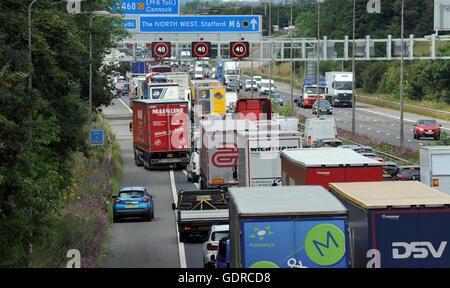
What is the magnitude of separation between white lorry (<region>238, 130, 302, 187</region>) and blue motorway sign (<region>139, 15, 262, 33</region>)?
37864 mm

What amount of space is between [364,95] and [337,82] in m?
30.8

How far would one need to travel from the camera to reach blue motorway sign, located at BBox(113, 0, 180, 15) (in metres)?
67.2

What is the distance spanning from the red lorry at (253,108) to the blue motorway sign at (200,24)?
15549mm

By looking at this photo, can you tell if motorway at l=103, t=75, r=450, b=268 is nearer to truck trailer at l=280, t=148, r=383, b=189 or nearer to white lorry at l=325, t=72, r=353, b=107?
truck trailer at l=280, t=148, r=383, b=189

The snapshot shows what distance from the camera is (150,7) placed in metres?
68.0

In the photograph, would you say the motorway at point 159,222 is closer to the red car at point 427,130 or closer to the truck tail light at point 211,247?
the red car at point 427,130

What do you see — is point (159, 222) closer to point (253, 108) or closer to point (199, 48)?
point (253, 108)

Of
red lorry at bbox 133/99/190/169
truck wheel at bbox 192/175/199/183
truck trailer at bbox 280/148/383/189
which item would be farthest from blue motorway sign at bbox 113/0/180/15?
truck trailer at bbox 280/148/383/189

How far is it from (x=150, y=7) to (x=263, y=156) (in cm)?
3977

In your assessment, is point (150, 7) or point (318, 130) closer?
point (318, 130)

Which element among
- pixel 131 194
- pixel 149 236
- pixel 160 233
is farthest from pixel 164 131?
pixel 149 236

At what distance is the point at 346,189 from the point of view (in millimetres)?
16328

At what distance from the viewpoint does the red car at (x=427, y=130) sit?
65000 millimetres
